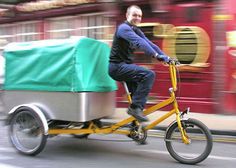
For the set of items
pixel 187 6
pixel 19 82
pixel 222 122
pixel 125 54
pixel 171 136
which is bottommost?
pixel 222 122

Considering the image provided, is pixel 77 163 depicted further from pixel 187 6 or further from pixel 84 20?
pixel 84 20

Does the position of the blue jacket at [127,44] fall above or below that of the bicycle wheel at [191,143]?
above

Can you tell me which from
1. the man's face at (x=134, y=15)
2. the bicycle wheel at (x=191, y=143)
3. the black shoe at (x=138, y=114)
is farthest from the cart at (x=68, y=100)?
the man's face at (x=134, y=15)

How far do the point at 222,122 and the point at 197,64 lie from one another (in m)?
1.97

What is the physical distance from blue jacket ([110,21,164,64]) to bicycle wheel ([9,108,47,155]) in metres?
1.43

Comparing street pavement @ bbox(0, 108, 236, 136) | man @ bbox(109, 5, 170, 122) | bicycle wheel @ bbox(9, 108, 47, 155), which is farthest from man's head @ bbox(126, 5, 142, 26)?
bicycle wheel @ bbox(9, 108, 47, 155)

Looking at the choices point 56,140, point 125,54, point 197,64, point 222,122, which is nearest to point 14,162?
point 56,140

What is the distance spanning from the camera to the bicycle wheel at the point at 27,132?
6.16m

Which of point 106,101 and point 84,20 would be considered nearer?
point 106,101

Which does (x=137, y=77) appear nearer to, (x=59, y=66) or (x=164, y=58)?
(x=164, y=58)

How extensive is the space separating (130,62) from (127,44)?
0.87 ft

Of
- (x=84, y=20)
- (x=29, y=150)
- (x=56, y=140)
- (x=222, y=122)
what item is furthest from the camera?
(x=84, y=20)

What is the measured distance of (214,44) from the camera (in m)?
10.4

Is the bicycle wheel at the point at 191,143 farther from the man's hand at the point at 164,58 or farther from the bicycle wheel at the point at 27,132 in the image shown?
the bicycle wheel at the point at 27,132
